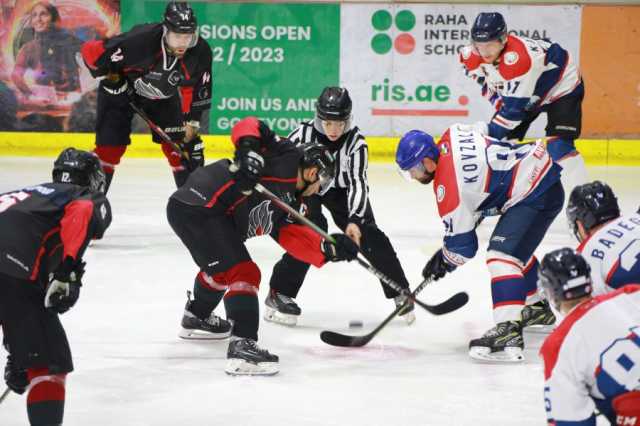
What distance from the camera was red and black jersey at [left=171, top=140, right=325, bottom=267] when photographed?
12.3 feet

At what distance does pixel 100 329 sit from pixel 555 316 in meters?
1.86

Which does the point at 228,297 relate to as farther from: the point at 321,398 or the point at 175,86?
the point at 175,86

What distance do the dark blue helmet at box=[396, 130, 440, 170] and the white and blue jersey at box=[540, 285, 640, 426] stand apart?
1526mm

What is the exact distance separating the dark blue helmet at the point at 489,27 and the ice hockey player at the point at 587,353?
2.72m

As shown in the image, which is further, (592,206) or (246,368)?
(246,368)

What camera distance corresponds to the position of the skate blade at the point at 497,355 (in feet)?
12.9

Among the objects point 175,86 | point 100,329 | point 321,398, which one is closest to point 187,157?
point 175,86

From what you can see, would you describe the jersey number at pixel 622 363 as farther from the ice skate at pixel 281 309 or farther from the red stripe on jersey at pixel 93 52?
the red stripe on jersey at pixel 93 52

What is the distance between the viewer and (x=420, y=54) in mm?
8469

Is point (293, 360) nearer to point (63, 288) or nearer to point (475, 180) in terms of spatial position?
point (475, 180)

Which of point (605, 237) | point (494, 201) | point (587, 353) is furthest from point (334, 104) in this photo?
point (587, 353)

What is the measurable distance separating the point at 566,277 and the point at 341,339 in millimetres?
1743

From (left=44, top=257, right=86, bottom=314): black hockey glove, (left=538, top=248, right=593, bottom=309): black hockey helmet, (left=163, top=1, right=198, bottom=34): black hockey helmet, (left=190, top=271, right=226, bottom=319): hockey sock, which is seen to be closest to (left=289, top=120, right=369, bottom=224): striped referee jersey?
(left=190, top=271, right=226, bottom=319): hockey sock

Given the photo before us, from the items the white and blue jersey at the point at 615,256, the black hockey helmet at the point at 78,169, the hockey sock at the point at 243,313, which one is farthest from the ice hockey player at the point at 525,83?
the black hockey helmet at the point at 78,169
